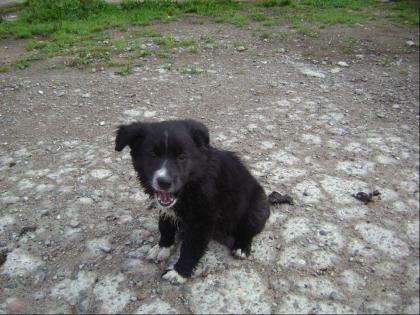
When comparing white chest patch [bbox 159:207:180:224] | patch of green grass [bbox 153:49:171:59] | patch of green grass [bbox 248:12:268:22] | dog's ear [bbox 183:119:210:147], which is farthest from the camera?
patch of green grass [bbox 248:12:268:22]

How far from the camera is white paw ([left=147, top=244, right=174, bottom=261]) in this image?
3.66 metres

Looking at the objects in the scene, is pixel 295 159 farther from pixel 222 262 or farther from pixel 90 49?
pixel 90 49

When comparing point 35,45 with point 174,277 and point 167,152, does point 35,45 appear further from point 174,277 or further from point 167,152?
point 174,277

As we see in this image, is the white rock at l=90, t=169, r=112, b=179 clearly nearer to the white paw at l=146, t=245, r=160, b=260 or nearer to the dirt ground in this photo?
the dirt ground

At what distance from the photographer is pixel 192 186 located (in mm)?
3178

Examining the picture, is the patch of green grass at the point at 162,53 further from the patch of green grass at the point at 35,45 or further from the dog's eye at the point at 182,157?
the dog's eye at the point at 182,157

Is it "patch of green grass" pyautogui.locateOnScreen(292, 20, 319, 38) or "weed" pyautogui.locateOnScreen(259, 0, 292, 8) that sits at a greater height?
"weed" pyautogui.locateOnScreen(259, 0, 292, 8)

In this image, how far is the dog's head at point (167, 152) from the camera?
9.84 feet

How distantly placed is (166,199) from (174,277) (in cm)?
73

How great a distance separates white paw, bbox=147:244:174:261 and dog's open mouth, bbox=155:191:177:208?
0.71 m

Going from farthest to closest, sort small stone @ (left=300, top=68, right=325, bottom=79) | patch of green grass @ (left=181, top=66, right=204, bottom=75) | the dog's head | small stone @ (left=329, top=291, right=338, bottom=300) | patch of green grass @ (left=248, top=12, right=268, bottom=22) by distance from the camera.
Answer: patch of green grass @ (left=248, top=12, right=268, bottom=22), patch of green grass @ (left=181, top=66, right=204, bottom=75), small stone @ (left=300, top=68, right=325, bottom=79), the dog's head, small stone @ (left=329, top=291, right=338, bottom=300)

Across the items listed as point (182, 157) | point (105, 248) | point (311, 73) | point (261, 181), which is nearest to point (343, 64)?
point (261, 181)

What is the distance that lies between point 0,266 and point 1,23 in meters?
9.15

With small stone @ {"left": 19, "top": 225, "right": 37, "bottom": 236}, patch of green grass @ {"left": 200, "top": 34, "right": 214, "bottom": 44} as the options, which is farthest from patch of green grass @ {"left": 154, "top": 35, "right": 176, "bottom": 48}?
small stone @ {"left": 19, "top": 225, "right": 37, "bottom": 236}
